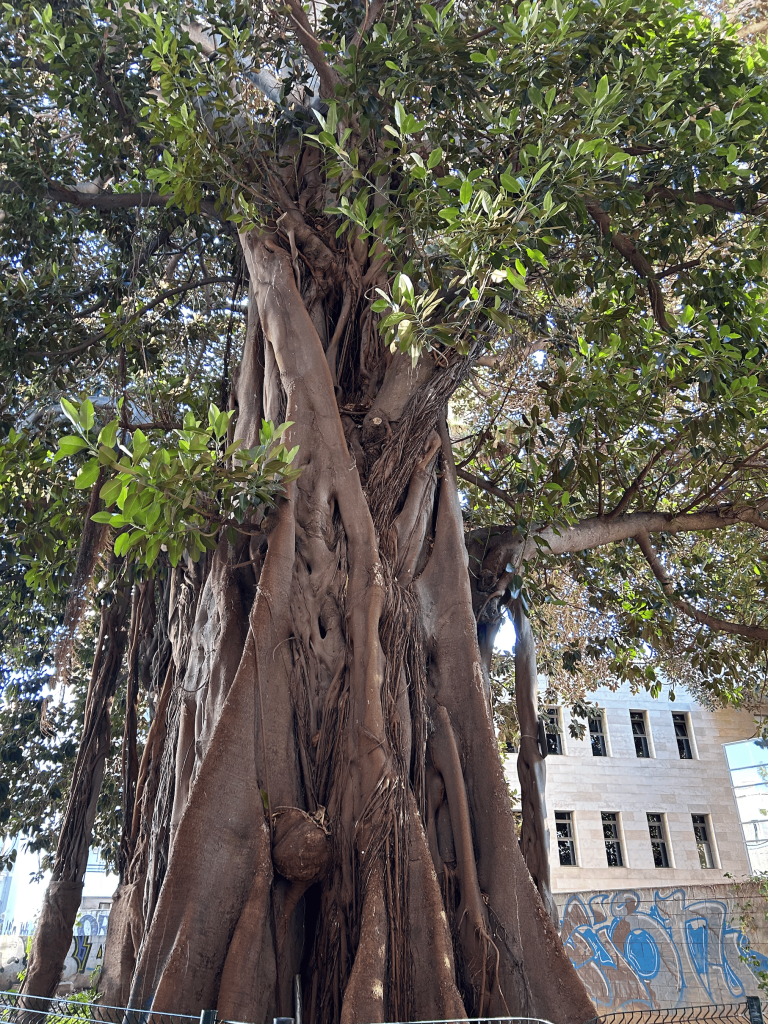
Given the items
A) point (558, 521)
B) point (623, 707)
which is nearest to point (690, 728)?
point (623, 707)

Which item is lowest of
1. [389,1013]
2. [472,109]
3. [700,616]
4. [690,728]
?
[389,1013]

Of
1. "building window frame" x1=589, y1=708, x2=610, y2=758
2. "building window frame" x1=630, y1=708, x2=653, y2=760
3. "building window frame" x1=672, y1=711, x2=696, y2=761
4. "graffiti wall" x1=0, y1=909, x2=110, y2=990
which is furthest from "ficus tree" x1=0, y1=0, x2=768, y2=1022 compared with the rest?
"building window frame" x1=672, y1=711, x2=696, y2=761

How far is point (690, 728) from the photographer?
2177cm

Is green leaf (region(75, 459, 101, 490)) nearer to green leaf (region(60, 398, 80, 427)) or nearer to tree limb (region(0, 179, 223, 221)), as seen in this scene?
green leaf (region(60, 398, 80, 427))

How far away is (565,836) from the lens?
19.9 meters

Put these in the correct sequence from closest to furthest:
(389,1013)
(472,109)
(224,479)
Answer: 1. (389,1013)
2. (224,479)
3. (472,109)

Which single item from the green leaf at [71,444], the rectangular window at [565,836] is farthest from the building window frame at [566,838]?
the green leaf at [71,444]

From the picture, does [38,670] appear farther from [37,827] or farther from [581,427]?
[581,427]

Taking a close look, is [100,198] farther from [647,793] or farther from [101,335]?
[647,793]

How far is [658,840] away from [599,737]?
2841 mm

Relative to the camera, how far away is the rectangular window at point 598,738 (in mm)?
20922

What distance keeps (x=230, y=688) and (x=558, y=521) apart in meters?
2.49

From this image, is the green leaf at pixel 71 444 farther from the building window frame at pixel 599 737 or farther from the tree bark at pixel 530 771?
the building window frame at pixel 599 737

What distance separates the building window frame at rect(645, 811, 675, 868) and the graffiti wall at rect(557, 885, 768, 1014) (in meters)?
9.02
